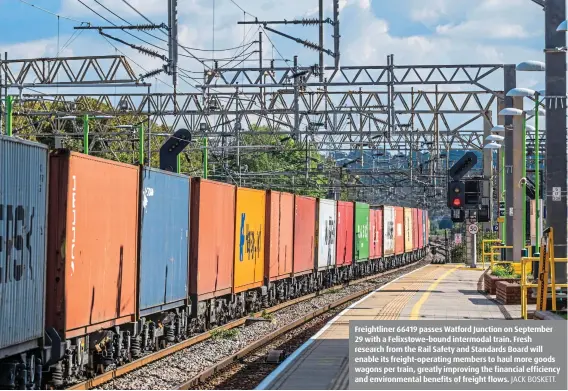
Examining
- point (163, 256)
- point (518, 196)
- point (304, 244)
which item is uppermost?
point (518, 196)

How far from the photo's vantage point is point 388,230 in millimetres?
56031

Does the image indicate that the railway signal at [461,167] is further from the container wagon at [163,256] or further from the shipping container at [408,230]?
the shipping container at [408,230]

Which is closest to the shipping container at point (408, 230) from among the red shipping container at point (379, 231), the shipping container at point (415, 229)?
the shipping container at point (415, 229)

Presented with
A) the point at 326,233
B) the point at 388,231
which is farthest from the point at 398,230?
the point at 326,233

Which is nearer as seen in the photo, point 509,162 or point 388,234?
point 509,162

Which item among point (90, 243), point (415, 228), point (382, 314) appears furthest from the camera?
point (415, 228)

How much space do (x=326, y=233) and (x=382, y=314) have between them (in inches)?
561

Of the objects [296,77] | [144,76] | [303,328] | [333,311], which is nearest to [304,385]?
[303,328]

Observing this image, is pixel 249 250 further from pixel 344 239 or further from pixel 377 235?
pixel 377 235

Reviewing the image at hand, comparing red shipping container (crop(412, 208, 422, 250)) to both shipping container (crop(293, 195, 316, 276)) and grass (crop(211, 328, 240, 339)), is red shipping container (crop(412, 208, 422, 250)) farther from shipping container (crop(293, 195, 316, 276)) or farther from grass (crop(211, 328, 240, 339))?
grass (crop(211, 328, 240, 339))

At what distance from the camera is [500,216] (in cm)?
4244

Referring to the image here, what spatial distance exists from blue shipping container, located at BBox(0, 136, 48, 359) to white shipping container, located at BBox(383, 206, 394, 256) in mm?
41400

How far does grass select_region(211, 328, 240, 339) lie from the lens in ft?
73.8

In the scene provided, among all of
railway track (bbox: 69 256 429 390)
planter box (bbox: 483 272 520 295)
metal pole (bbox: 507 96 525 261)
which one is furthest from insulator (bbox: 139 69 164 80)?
planter box (bbox: 483 272 520 295)
